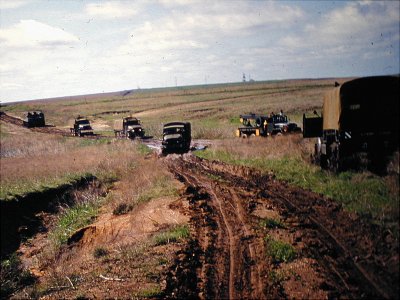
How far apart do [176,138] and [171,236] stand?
693 inches

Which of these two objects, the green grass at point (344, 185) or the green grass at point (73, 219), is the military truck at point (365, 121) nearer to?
the green grass at point (344, 185)

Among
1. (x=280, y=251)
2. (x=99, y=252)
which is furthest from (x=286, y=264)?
(x=99, y=252)

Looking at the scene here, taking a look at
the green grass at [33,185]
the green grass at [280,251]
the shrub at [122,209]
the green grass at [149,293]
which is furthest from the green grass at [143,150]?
the green grass at [149,293]

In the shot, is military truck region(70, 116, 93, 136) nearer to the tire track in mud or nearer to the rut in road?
the tire track in mud

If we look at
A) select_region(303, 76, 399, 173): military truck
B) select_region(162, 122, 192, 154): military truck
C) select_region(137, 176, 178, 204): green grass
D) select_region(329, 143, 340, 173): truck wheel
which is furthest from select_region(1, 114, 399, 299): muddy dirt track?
select_region(162, 122, 192, 154): military truck

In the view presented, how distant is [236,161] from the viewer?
20688 millimetres

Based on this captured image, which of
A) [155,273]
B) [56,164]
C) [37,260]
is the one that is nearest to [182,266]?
[155,273]

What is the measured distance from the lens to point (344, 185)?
37.7 feet

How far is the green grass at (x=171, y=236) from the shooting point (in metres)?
10.0

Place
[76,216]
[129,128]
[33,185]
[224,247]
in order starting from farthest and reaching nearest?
[129,128], [33,185], [76,216], [224,247]

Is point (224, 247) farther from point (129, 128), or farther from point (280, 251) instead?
point (129, 128)

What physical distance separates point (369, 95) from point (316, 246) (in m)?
6.62

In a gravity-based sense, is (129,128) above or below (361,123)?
below

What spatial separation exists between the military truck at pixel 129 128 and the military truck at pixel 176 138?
1185cm
